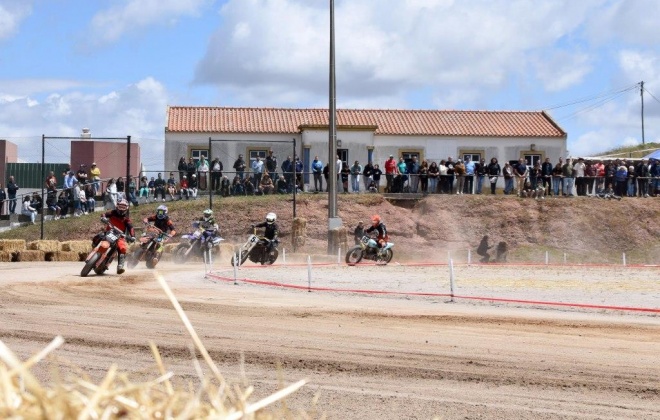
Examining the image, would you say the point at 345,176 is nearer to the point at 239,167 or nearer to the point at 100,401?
the point at 239,167

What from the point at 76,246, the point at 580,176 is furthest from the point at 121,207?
the point at 580,176

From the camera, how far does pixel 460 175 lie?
4434cm

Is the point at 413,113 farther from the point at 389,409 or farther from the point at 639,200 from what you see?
the point at 389,409

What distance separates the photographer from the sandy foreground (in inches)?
367

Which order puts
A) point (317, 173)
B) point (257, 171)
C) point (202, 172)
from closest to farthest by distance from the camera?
point (202, 172) < point (257, 171) < point (317, 173)

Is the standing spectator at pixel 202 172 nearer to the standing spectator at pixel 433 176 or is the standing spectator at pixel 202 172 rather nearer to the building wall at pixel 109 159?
the building wall at pixel 109 159

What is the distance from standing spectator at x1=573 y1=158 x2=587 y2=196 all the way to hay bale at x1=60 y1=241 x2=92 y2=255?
21511 millimetres

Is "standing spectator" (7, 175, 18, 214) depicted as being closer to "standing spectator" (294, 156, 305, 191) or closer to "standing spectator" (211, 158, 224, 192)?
"standing spectator" (211, 158, 224, 192)

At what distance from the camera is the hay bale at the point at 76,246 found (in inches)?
1293

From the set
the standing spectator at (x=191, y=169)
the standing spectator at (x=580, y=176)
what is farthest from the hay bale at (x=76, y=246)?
the standing spectator at (x=580, y=176)

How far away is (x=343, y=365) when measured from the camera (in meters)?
10.9

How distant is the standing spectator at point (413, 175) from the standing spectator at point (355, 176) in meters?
2.08

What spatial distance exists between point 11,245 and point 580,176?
24131 millimetres

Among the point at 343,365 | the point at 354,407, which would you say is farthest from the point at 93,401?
the point at 343,365
